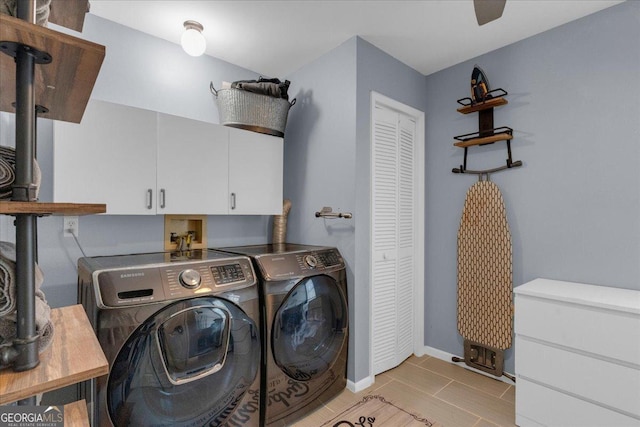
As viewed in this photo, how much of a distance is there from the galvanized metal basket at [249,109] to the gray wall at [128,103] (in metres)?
0.21

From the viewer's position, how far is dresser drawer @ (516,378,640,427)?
1.66m

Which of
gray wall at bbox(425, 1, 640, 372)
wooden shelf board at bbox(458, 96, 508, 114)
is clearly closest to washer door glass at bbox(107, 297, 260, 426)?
gray wall at bbox(425, 1, 640, 372)

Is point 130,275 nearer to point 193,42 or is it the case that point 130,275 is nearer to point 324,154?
point 193,42

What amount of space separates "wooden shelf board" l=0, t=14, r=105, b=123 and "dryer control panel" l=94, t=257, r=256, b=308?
0.75 m

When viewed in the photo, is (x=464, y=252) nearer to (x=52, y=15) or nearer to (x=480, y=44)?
(x=480, y=44)

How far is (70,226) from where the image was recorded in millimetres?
1979

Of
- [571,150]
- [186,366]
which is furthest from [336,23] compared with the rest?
[186,366]

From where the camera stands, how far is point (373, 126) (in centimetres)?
253

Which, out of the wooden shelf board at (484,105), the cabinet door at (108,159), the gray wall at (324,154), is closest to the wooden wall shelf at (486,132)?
the wooden shelf board at (484,105)

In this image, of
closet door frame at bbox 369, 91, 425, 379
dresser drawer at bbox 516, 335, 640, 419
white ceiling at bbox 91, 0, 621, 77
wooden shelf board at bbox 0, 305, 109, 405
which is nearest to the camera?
wooden shelf board at bbox 0, 305, 109, 405

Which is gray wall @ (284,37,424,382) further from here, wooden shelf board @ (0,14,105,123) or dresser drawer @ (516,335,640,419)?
wooden shelf board @ (0,14,105,123)

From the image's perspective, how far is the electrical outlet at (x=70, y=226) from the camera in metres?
1.96

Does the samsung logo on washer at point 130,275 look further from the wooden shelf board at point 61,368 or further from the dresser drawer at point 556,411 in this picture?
the dresser drawer at point 556,411

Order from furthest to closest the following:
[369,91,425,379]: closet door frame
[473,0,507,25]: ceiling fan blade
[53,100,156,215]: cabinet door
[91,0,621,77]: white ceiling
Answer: [369,91,425,379]: closet door frame < [91,0,621,77]: white ceiling < [53,100,156,215]: cabinet door < [473,0,507,25]: ceiling fan blade
